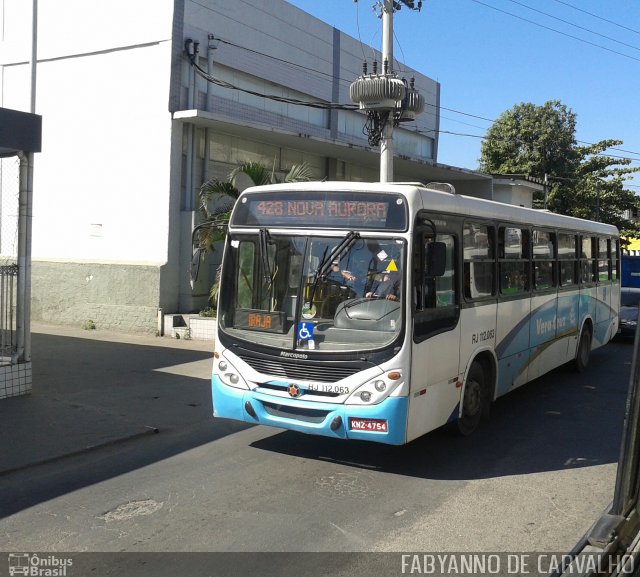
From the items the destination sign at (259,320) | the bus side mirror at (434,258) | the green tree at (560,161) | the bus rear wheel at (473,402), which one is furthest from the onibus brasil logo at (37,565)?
the green tree at (560,161)

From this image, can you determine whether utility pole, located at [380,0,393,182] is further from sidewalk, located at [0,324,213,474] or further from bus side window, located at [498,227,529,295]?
sidewalk, located at [0,324,213,474]

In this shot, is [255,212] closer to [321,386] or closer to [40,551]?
[321,386]

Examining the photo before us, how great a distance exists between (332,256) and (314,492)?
218 cm

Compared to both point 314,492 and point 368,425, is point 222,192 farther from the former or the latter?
point 314,492

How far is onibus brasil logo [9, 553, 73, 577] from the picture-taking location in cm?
452

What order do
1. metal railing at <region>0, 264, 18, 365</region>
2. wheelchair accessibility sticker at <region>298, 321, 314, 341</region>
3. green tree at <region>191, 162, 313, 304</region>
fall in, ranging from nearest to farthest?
wheelchair accessibility sticker at <region>298, 321, 314, 341</region> → metal railing at <region>0, 264, 18, 365</region> → green tree at <region>191, 162, 313, 304</region>

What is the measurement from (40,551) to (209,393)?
18.1ft

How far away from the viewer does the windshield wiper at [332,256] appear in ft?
21.4

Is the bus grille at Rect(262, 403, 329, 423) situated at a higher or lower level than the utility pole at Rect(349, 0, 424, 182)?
lower

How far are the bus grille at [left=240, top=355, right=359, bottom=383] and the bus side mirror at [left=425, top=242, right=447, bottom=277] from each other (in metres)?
1.19

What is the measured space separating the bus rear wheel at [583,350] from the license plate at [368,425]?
23.4 feet

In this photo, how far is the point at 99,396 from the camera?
32.4 feet

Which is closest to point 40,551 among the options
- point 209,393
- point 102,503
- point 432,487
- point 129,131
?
point 102,503

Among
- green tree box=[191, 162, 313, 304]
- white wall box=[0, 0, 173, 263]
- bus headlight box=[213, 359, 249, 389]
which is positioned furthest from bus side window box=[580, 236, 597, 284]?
white wall box=[0, 0, 173, 263]
